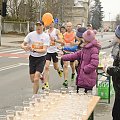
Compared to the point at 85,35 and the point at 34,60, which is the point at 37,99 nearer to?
the point at 85,35

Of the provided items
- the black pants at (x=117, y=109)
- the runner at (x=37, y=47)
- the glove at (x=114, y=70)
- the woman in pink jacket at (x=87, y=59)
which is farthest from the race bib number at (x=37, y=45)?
the glove at (x=114, y=70)

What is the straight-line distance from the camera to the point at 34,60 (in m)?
9.00

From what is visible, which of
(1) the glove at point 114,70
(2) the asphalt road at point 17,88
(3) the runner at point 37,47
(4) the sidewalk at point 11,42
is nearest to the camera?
(1) the glove at point 114,70

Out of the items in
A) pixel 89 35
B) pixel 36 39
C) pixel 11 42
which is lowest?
pixel 11 42

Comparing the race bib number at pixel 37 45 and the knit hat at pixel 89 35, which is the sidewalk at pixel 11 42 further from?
the knit hat at pixel 89 35

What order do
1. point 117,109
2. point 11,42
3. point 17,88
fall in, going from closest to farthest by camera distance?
point 117,109 < point 17,88 < point 11,42

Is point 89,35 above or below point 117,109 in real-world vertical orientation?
above

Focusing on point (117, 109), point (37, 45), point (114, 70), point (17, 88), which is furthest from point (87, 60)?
point (17, 88)

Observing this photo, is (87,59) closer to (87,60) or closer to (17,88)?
(87,60)

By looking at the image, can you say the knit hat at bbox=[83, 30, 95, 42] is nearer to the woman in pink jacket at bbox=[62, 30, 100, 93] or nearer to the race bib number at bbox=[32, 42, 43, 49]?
the woman in pink jacket at bbox=[62, 30, 100, 93]

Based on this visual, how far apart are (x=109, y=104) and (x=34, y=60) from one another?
1.94 meters

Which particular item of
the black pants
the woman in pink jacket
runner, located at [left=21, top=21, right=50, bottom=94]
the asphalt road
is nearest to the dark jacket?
the black pants

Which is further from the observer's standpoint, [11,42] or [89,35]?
[11,42]

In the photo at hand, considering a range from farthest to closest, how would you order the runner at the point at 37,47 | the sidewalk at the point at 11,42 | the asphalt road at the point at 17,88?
the sidewalk at the point at 11,42
the runner at the point at 37,47
the asphalt road at the point at 17,88
